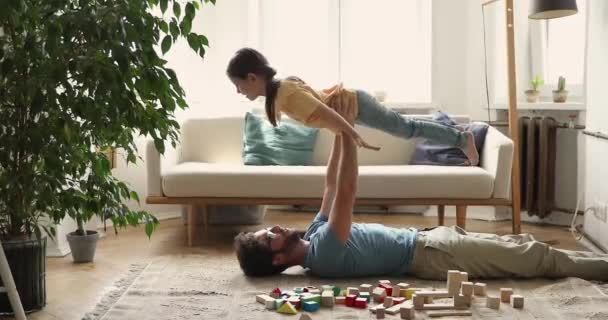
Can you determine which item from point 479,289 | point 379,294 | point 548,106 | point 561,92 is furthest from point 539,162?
point 379,294

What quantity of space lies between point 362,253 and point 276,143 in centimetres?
150

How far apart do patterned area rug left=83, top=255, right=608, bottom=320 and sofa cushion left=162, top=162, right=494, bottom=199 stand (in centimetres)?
56

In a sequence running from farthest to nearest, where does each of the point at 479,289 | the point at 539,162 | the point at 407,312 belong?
the point at 539,162, the point at 479,289, the point at 407,312

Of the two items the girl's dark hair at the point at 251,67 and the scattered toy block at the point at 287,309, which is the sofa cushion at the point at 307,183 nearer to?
the girl's dark hair at the point at 251,67

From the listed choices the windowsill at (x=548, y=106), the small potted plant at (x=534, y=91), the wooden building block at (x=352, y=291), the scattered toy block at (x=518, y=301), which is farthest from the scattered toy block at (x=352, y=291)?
the small potted plant at (x=534, y=91)

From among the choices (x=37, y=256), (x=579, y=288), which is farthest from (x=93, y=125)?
(x=579, y=288)

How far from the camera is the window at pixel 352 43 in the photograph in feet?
17.1

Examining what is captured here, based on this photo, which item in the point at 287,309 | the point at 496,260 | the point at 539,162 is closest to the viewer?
the point at 287,309

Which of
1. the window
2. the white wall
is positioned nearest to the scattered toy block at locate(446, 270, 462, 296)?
the white wall

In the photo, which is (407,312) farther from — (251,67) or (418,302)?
(251,67)

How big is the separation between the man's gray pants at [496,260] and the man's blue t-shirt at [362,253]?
2.5 inches

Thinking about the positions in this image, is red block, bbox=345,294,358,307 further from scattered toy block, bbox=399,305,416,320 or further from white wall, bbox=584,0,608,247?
white wall, bbox=584,0,608,247

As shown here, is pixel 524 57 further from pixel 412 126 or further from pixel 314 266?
pixel 314 266

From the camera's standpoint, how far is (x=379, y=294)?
9.03 feet
